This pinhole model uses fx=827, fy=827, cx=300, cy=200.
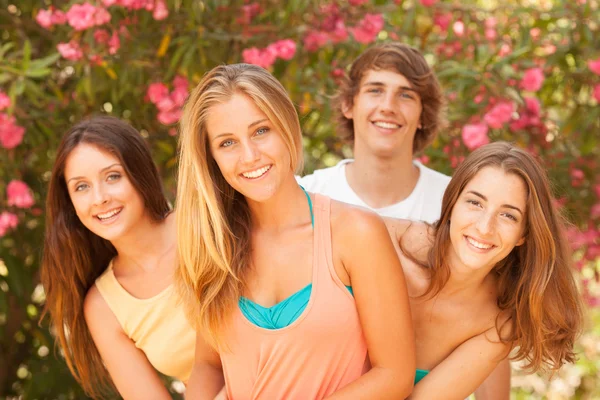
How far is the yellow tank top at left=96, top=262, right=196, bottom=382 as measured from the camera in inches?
113

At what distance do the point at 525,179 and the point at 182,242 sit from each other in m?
1.04

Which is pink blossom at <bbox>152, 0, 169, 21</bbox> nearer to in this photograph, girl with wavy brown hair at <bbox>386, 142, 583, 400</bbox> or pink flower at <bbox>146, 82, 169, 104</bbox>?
pink flower at <bbox>146, 82, 169, 104</bbox>

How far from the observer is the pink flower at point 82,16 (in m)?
3.42

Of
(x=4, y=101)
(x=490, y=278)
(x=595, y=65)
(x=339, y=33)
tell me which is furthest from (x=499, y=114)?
(x=4, y=101)

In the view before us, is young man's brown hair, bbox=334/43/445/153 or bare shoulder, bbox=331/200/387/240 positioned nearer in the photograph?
bare shoulder, bbox=331/200/387/240

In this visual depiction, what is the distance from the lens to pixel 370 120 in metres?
3.32

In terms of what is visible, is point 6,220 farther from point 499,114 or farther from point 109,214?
point 499,114

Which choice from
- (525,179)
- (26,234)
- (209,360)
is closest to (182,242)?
(209,360)

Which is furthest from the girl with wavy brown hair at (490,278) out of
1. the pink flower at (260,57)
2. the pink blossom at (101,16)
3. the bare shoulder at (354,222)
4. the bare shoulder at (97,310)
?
the pink blossom at (101,16)

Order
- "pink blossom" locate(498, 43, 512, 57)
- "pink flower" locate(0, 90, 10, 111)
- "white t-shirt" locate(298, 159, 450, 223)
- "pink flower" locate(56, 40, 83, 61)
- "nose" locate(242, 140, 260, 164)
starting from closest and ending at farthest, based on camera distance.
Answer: "nose" locate(242, 140, 260, 164) < "white t-shirt" locate(298, 159, 450, 223) < "pink flower" locate(0, 90, 10, 111) < "pink flower" locate(56, 40, 83, 61) < "pink blossom" locate(498, 43, 512, 57)

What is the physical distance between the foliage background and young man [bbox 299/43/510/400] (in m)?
0.43

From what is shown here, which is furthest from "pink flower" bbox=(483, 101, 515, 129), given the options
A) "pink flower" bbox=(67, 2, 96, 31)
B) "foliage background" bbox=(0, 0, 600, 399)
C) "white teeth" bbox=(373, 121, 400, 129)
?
"pink flower" bbox=(67, 2, 96, 31)

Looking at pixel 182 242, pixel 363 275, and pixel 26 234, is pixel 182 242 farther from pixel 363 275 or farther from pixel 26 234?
pixel 26 234

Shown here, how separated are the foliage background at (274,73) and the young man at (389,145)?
1.42 feet
